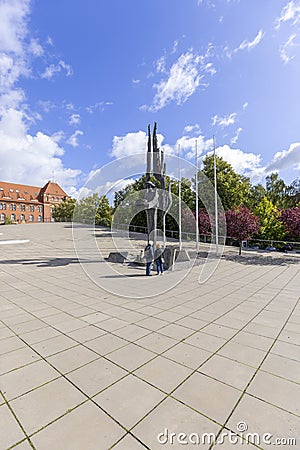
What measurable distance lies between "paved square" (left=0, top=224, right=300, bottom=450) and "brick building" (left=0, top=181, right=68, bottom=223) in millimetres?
59034

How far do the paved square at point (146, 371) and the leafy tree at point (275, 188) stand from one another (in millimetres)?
31704

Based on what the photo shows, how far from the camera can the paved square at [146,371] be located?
1.80 m

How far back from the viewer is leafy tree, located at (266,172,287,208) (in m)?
32.8

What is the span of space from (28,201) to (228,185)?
56.1 m

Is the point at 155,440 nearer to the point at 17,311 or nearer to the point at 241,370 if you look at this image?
the point at 241,370

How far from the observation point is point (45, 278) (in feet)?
24.9

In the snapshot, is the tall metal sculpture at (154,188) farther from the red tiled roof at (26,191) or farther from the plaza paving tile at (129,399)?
the red tiled roof at (26,191)

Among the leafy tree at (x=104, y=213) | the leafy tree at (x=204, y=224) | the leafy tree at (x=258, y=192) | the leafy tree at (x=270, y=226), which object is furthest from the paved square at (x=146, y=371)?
the leafy tree at (x=258, y=192)

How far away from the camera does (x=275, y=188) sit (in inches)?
1340

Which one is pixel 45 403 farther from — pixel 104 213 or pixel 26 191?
pixel 26 191

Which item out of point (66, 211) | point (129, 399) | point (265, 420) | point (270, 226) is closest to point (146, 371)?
point (129, 399)

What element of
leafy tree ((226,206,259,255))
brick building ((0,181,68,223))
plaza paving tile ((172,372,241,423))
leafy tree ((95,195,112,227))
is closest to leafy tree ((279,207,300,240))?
Result: leafy tree ((226,206,259,255))

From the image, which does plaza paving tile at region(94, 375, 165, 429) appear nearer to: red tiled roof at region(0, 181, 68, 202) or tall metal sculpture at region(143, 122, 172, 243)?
tall metal sculpture at region(143, 122, 172, 243)

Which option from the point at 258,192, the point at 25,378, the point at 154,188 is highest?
the point at 258,192
